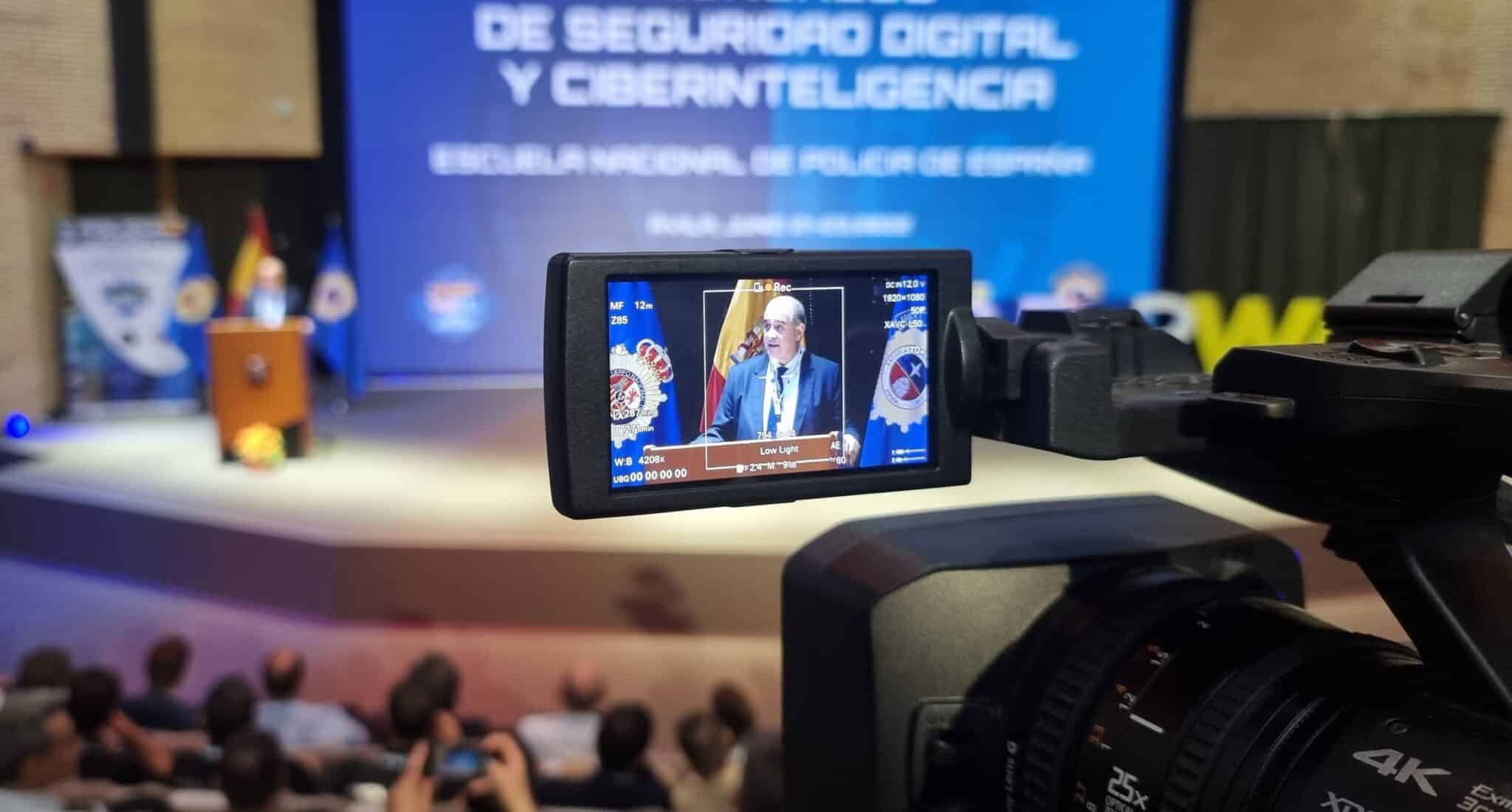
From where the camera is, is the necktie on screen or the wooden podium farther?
the wooden podium

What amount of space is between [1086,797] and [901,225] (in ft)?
12.8

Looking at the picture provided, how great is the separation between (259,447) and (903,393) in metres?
3.16

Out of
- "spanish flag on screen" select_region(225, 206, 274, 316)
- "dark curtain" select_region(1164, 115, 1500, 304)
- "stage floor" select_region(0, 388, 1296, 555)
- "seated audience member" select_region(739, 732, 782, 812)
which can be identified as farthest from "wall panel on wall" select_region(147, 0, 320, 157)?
"seated audience member" select_region(739, 732, 782, 812)

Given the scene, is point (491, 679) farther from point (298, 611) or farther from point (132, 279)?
point (132, 279)

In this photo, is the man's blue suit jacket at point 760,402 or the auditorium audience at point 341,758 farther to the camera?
the auditorium audience at point 341,758

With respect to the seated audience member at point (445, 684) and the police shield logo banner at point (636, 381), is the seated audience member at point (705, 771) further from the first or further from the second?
the police shield logo banner at point (636, 381)

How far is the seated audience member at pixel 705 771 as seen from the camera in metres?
1.68

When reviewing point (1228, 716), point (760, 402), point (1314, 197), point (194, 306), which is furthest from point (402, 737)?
point (1314, 197)

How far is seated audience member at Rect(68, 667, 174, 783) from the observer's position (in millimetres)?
1683

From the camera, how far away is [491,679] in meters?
2.35

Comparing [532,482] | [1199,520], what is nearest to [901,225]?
[532,482]

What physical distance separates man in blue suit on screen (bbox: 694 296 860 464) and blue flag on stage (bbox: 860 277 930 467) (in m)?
0.03

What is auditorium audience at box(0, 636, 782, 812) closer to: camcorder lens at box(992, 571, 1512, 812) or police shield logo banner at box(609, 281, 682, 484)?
camcorder lens at box(992, 571, 1512, 812)

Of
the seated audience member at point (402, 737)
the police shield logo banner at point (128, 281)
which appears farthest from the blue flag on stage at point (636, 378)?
the police shield logo banner at point (128, 281)
